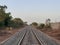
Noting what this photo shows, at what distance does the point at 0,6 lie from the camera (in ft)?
359

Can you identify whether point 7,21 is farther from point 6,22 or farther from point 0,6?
point 0,6

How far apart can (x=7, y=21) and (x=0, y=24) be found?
21.9m

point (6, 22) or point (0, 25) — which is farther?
point (6, 22)

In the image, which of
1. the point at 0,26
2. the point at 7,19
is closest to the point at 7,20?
the point at 7,19

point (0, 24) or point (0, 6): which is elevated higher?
point (0, 6)

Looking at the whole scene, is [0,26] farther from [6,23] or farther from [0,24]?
[6,23]

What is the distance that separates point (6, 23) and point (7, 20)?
12.5 ft

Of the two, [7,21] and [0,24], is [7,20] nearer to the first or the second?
[7,21]

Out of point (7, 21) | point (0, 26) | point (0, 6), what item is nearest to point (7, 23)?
point (7, 21)

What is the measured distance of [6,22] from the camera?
353ft

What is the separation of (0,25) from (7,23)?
21.5m

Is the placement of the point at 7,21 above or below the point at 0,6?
below

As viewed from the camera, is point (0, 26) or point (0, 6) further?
point (0, 6)

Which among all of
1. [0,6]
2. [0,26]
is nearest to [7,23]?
[0,6]
